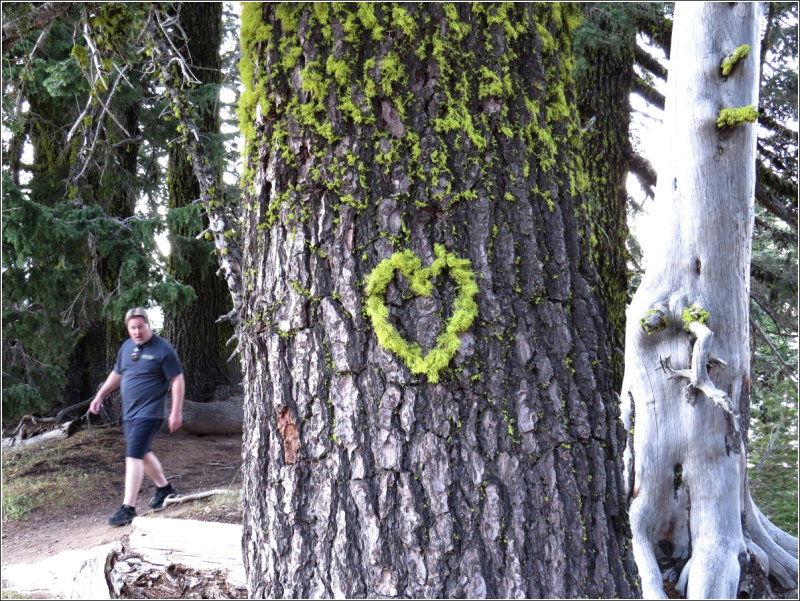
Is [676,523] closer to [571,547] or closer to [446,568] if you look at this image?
[571,547]

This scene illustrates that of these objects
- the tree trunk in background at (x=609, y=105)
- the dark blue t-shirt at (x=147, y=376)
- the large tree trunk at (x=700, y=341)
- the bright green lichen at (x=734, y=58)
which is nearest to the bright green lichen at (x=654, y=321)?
the large tree trunk at (x=700, y=341)

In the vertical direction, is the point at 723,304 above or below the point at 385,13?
below

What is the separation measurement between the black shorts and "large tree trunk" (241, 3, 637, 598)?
4.59m

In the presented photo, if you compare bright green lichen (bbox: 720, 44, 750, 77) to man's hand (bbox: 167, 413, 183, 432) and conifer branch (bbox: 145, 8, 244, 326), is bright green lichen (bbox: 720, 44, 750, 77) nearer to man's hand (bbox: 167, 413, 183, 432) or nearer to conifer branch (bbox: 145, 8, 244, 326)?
conifer branch (bbox: 145, 8, 244, 326)

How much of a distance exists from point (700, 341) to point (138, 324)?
505 cm

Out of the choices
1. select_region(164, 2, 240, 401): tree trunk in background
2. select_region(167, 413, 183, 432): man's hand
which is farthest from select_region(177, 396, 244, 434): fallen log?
select_region(167, 413, 183, 432): man's hand

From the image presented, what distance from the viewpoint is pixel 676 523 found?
7.92ft

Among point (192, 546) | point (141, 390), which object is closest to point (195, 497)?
point (141, 390)

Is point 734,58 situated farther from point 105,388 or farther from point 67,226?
point 67,226

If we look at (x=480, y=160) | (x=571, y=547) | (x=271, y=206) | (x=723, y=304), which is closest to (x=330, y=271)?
(x=271, y=206)

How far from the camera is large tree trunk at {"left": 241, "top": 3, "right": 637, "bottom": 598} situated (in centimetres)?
170

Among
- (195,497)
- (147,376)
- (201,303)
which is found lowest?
(195,497)

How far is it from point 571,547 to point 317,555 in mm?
663

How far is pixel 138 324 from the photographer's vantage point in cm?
605
